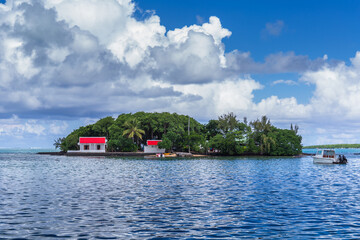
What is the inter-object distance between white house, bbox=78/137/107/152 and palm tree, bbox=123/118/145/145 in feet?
30.9

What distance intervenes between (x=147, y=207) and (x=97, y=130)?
4458 inches

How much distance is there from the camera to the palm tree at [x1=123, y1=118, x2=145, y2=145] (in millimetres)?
118812

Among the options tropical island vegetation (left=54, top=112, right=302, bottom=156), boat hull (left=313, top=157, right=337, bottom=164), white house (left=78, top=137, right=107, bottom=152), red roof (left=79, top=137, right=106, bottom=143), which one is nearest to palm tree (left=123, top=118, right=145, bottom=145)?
tropical island vegetation (left=54, top=112, right=302, bottom=156)

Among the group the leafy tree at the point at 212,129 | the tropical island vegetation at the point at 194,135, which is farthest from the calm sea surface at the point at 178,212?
the leafy tree at the point at 212,129

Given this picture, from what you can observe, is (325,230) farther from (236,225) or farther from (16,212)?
(16,212)

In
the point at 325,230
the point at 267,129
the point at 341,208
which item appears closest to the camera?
the point at 325,230

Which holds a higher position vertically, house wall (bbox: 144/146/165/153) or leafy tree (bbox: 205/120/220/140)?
leafy tree (bbox: 205/120/220/140)

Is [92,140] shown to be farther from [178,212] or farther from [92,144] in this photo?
[178,212]

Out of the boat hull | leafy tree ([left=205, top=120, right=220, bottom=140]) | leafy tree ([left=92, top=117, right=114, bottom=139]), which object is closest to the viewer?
the boat hull

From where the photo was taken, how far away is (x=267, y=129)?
12456cm

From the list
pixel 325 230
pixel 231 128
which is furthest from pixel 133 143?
pixel 325 230

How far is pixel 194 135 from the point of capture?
4660 inches

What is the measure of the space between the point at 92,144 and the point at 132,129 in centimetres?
1649

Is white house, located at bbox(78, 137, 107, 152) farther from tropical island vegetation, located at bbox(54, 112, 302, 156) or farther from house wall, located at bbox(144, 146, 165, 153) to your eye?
house wall, located at bbox(144, 146, 165, 153)
